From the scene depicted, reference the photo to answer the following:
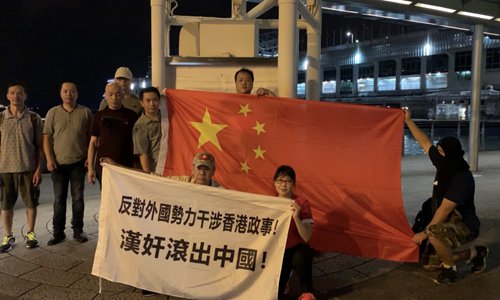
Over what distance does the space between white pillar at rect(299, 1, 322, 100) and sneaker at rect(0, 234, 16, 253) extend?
13.6 ft

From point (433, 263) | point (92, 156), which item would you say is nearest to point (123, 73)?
point (92, 156)

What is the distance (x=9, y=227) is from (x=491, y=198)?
731cm

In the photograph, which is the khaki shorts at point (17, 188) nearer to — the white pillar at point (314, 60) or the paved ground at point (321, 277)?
the paved ground at point (321, 277)

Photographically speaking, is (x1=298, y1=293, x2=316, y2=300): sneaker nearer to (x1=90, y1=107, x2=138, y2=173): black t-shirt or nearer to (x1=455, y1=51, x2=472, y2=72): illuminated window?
(x1=90, y1=107, x2=138, y2=173): black t-shirt

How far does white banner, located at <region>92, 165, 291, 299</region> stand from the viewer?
3715mm

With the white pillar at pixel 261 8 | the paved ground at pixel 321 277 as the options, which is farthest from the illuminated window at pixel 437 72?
the paved ground at pixel 321 277

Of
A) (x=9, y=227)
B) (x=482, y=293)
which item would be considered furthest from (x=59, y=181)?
(x=482, y=293)

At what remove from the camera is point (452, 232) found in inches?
174

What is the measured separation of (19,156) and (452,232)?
4.55m

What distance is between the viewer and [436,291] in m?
4.16

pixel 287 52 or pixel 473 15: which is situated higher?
pixel 473 15

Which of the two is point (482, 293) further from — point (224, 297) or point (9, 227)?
point (9, 227)

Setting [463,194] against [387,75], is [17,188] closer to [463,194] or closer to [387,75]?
[463,194]

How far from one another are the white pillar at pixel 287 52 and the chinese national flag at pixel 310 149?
Answer: 0.68 meters
